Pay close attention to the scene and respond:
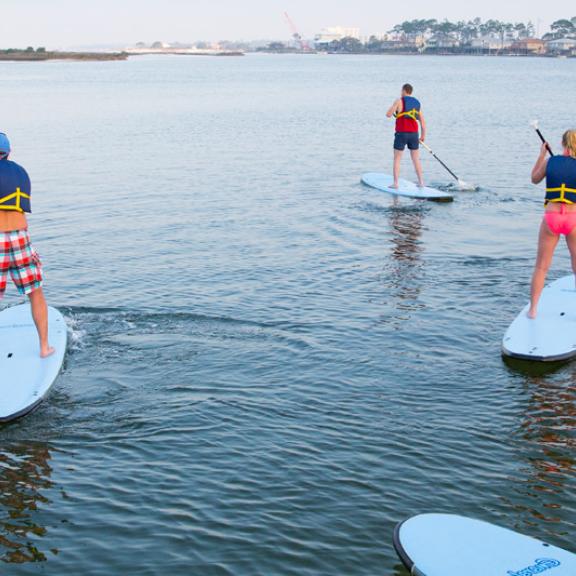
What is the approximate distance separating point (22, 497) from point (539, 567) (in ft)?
11.7

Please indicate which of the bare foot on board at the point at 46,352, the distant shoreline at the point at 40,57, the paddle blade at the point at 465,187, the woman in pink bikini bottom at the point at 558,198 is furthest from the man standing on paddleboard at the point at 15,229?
the distant shoreline at the point at 40,57

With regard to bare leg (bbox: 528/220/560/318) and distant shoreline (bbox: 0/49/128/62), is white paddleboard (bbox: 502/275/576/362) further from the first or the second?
distant shoreline (bbox: 0/49/128/62)

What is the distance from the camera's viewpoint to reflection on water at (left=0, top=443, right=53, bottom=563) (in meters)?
5.30

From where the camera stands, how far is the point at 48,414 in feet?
23.3

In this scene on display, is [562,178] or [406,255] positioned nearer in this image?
[562,178]

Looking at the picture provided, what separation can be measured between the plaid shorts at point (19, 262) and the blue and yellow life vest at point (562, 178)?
16.0ft

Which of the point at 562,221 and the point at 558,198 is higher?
the point at 558,198

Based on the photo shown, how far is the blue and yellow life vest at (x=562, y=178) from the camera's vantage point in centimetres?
789

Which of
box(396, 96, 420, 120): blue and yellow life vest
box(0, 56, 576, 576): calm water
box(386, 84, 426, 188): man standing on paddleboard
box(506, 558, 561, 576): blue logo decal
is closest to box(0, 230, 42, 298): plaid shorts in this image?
box(0, 56, 576, 576): calm water

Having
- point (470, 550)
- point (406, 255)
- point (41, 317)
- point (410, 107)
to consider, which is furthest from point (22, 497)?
point (410, 107)

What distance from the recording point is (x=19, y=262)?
722cm

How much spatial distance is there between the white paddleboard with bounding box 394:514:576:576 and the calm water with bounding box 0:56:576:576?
37cm

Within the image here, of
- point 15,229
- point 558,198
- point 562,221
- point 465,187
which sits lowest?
point 465,187

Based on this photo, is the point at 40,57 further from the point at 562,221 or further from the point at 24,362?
the point at 562,221
